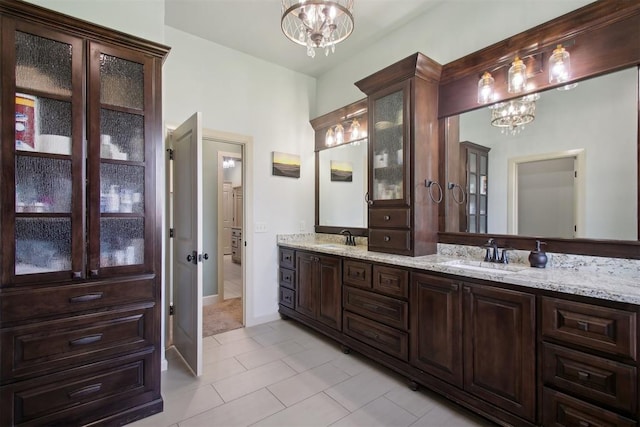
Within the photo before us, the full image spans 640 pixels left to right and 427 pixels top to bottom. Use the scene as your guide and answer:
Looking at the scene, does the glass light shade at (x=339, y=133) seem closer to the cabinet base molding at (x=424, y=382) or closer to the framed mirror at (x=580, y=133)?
the framed mirror at (x=580, y=133)

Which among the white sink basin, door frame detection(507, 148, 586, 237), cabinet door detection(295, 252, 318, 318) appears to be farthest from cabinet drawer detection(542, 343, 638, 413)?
cabinet door detection(295, 252, 318, 318)

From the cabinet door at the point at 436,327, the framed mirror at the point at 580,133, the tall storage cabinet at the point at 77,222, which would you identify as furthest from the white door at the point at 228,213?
the framed mirror at the point at 580,133

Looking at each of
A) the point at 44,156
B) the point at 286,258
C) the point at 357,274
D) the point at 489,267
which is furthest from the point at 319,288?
the point at 44,156

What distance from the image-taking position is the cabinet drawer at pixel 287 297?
365 centimetres

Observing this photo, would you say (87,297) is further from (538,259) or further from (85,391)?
(538,259)

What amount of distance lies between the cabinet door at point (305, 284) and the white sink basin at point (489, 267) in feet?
4.96

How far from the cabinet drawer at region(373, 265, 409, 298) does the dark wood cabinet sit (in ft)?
1.61

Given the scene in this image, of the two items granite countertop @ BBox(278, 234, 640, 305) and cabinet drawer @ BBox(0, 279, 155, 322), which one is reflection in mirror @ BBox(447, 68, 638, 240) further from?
cabinet drawer @ BBox(0, 279, 155, 322)

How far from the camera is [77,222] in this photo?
5.98 feet

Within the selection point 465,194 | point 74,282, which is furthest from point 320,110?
point 74,282

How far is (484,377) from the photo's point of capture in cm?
188

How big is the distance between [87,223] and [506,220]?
2996 millimetres

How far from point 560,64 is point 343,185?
7.67 ft

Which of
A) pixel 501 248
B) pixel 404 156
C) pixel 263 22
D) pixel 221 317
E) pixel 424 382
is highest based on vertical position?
pixel 263 22
